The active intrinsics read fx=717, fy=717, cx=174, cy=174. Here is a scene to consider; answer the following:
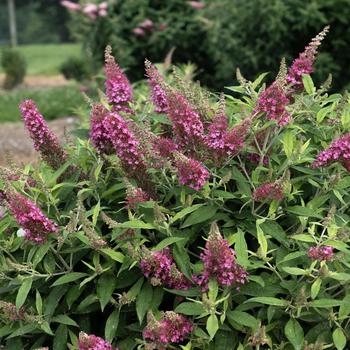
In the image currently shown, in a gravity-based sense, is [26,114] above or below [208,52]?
above

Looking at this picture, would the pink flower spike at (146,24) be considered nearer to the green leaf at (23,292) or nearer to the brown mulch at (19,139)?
the brown mulch at (19,139)

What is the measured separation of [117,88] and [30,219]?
782 millimetres

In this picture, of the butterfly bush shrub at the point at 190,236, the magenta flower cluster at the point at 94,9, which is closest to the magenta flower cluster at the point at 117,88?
the butterfly bush shrub at the point at 190,236

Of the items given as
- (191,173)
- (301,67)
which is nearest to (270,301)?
→ (191,173)

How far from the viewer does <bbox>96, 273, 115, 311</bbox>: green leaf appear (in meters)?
2.21

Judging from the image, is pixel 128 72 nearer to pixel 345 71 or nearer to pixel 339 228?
pixel 345 71

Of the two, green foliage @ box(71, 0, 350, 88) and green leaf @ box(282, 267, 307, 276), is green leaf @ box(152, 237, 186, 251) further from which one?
green foliage @ box(71, 0, 350, 88)

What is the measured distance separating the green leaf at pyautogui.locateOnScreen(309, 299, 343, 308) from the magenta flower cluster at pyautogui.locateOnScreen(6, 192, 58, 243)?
0.82 metres

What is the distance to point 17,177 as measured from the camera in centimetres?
252

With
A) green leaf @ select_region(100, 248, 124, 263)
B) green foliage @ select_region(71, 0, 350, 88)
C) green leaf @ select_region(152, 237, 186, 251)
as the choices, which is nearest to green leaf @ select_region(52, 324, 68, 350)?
green leaf @ select_region(100, 248, 124, 263)

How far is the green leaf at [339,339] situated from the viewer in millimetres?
2096

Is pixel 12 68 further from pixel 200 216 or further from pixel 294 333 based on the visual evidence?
pixel 294 333

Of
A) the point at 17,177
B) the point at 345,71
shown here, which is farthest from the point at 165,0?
the point at 17,177

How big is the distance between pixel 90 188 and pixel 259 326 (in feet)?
2.54
